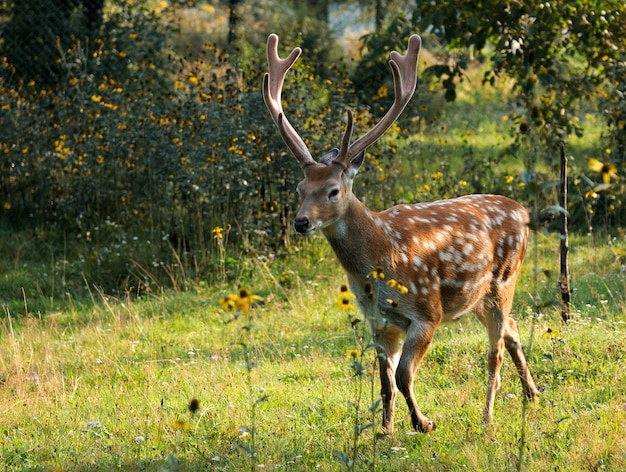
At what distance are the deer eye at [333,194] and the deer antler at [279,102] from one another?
0.31m

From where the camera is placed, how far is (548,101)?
10133 mm

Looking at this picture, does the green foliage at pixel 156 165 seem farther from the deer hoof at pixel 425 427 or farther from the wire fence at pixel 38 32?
the deer hoof at pixel 425 427

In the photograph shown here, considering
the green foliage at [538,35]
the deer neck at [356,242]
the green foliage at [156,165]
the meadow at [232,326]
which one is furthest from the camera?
the green foliage at [156,165]

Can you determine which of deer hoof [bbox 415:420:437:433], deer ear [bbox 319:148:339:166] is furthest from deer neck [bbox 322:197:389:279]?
deer hoof [bbox 415:420:437:433]

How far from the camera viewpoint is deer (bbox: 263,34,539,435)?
18.0 feet

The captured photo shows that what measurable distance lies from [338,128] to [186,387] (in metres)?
4.63

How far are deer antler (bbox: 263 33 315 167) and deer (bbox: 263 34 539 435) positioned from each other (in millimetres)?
11

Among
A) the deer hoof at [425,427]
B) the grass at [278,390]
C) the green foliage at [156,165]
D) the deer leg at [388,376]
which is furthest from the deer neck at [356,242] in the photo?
the green foliage at [156,165]

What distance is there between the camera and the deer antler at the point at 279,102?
19.1 ft

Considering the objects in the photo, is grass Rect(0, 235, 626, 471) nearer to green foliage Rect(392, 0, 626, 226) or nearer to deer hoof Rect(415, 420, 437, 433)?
deer hoof Rect(415, 420, 437, 433)

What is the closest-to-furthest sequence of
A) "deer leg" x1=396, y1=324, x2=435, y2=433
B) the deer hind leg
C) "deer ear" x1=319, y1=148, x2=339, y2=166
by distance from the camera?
1. "deer leg" x1=396, y1=324, x2=435, y2=433
2. "deer ear" x1=319, y1=148, x2=339, y2=166
3. the deer hind leg

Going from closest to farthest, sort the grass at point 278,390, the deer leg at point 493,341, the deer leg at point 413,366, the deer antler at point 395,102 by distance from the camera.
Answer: the grass at point 278,390 → the deer leg at point 413,366 → the deer antler at point 395,102 → the deer leg at point 493,341

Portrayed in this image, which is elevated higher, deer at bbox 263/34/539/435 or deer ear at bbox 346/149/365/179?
deer ear at bbox 346/149/365/179

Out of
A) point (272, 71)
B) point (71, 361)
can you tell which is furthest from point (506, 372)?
point (71, 361)
